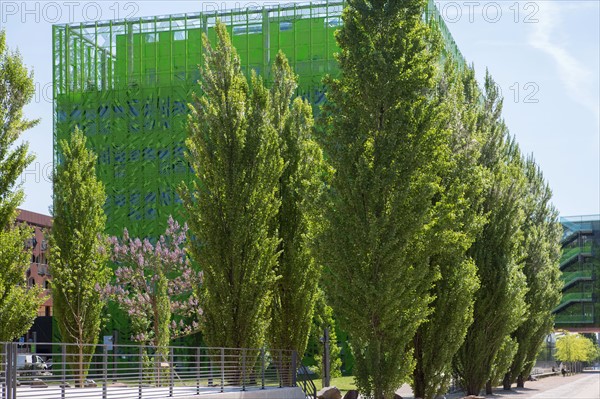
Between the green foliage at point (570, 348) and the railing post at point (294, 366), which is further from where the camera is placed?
the green foliage at point (570, 348)

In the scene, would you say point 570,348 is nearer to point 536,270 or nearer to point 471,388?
point 536,270

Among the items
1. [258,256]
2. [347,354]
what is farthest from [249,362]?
[347,354]

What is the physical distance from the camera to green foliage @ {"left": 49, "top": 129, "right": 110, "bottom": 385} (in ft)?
117

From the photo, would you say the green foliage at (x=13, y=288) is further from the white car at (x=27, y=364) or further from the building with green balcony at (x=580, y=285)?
the building with green balcony at (x=580, y=285)

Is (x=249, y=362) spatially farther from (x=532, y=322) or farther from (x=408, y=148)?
(x=532, y=322)

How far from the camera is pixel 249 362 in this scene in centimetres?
2550

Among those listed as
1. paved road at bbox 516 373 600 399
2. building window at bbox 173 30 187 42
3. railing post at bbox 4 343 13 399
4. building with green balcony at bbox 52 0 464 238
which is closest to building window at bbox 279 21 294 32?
building with green balcony at bbox 52 0 464 238

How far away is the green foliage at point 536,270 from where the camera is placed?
49.1 m

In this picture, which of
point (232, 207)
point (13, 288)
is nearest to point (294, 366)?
point (232, 207)

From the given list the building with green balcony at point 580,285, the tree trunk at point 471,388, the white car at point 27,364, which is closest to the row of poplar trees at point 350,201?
the white car at point 27,364

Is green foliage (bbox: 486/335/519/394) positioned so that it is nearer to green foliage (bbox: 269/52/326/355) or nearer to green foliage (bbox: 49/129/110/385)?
green foliage (bbox: 269/52/326/355)

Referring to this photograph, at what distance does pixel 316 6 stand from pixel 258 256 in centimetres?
4457

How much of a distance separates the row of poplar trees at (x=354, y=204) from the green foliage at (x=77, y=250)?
9908 mm

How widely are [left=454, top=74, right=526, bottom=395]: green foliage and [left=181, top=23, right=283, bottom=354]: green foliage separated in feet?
38.5
